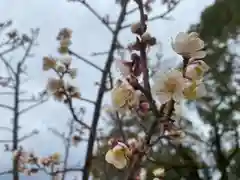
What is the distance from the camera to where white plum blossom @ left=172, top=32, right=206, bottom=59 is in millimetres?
A: 572

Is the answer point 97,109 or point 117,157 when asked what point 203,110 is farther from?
point 117,157

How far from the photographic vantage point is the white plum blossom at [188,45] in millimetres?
572

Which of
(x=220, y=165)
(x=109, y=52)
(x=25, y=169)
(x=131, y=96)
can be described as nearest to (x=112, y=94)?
(x=131, y=96)

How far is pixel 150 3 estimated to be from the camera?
4.65ft

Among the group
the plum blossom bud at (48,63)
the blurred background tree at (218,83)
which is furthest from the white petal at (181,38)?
the blurred background tree at (218,83)

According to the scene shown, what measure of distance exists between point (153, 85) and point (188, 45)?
0.07 m

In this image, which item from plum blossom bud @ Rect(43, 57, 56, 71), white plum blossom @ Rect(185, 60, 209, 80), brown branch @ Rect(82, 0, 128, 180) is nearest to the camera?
white plum blossom @ Rect(185, 60, 209, 80)

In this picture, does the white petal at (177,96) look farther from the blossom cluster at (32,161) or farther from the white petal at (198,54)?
the blossom cluster at (32,161)

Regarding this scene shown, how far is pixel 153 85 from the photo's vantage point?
58cm

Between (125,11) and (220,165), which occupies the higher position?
(125,11)

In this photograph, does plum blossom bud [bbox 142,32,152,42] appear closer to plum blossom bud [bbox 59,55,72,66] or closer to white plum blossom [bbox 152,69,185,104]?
white plum blossom [bbox 152,69,185,104]

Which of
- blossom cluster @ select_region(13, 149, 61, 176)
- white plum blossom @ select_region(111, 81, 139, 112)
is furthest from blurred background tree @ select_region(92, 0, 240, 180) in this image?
white plum blossom @ select_region(111, 81, 139, 112)

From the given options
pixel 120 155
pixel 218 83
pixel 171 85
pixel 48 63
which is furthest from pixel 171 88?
pixel 218 83

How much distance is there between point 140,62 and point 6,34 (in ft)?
6.21
